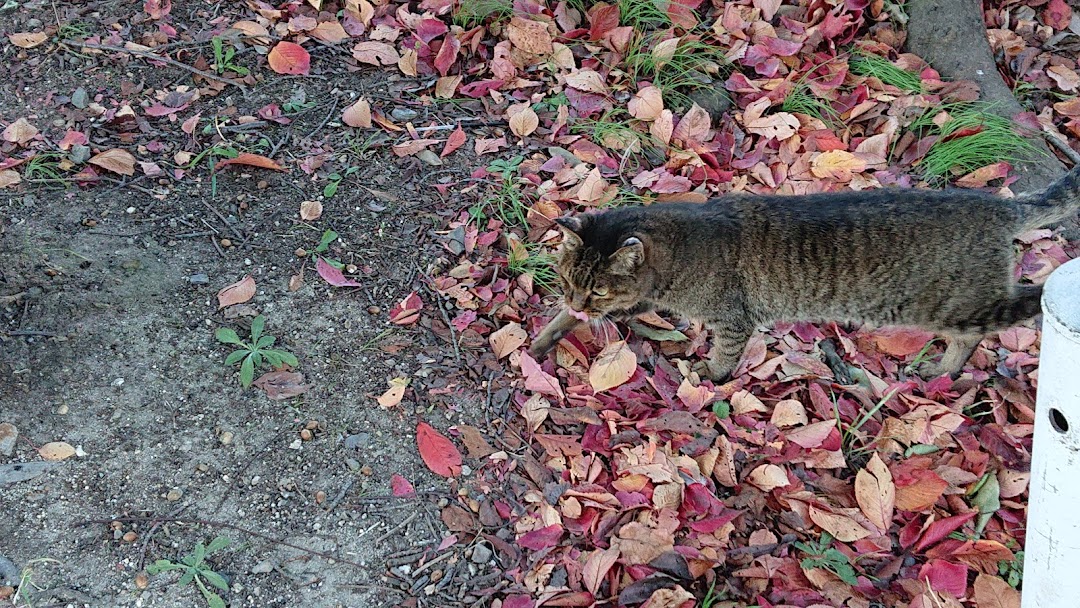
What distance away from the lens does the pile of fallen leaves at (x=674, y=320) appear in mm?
3012

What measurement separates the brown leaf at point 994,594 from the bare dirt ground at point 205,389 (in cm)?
162

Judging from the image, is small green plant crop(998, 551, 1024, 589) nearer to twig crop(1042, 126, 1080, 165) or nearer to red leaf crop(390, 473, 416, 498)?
red leaf crop(390, 473, 416, 498)

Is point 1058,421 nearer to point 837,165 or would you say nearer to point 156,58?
point 837,165

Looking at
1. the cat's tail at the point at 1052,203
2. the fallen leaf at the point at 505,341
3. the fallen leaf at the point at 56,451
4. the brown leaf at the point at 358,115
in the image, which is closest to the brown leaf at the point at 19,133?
the brown leaf at the point at 358,115

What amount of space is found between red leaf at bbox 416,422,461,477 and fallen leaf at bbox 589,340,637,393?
620 mm

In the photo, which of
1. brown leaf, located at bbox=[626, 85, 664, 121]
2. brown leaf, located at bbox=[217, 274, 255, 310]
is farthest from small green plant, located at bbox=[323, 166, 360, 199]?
brown leaf, located at bbox=[626, 85, 664, 121]

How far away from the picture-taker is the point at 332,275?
3691 millimetres

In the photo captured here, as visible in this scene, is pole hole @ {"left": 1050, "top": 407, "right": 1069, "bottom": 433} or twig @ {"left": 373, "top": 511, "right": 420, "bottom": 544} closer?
pole hole @ {"left": 1050, "top": 407, "right": 1069, "bottom": 433}

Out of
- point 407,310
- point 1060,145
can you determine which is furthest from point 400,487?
point 1060,145

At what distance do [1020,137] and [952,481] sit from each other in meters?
2.14

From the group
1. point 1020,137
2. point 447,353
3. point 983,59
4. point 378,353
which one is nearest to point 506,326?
point 447,353

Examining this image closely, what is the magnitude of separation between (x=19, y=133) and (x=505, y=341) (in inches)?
93.6

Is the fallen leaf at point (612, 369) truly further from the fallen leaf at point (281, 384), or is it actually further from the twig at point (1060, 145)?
the twig at point (1060, 145)

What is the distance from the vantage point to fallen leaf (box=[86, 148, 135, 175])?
3916mm
